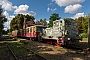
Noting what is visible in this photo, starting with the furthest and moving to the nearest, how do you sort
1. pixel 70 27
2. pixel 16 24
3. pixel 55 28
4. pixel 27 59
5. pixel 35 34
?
pixel 16 24
pixel 35 34
pixel 55 28
pixel 70 27
pixel 27 59

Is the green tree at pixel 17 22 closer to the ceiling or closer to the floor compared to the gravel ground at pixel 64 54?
closer to the ceiling

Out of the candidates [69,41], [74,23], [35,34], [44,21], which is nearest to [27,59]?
[69,41]

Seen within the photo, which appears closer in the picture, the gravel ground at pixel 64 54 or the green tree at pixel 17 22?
the gravel ground at pixel 64 54

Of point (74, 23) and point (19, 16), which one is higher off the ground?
point (19, 16)

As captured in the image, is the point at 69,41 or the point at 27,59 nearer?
the point at 27,59

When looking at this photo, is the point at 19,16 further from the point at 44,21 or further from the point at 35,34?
the point at 44,21

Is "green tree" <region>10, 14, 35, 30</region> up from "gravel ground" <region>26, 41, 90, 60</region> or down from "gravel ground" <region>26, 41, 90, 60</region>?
up

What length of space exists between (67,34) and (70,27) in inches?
40.1

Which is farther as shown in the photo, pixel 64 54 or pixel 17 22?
pixel 17 22

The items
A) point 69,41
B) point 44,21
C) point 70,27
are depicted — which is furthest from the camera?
point 44,21

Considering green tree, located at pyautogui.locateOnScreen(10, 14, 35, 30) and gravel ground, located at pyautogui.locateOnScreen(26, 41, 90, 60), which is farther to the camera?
green tree, located at pyautogui.locateOnScreen(10, 14, 35, 30)

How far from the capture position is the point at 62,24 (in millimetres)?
13625

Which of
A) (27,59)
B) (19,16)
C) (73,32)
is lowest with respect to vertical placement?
(27,59)

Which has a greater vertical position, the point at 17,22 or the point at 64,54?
the point at 17,22
